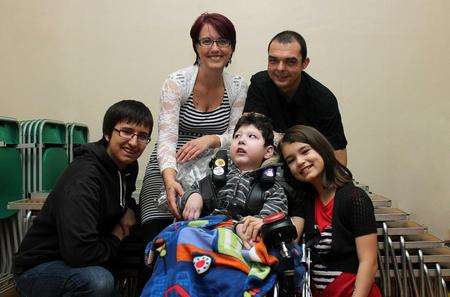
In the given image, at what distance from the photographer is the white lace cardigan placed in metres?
1.88

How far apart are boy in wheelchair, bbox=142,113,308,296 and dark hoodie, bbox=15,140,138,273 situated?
24 centimetres

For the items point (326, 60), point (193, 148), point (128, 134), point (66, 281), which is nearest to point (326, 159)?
point (193, 148)

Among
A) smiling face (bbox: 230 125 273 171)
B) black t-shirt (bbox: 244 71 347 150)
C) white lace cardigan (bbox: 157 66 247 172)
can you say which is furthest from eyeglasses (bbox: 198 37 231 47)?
smiling face (bbox: 230 125 273 171)

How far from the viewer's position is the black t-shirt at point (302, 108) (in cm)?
204

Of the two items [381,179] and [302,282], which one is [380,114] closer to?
[381,179]

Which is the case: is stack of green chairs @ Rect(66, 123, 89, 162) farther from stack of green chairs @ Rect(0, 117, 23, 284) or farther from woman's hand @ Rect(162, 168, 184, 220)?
woman's hand @ Rect(162, 168, 184, 220)

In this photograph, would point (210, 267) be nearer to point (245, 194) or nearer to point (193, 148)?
point (245, 194)

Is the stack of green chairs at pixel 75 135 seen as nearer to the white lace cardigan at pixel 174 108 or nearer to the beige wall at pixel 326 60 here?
the beige wall at pixel 326 60

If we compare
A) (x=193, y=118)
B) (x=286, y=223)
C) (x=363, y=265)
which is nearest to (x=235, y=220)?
(x=286, y=223)

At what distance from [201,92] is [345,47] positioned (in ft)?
5.73

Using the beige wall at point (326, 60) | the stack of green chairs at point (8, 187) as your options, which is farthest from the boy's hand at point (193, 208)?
the beige wall at point (326, 60)

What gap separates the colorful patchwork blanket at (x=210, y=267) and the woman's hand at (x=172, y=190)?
315mm

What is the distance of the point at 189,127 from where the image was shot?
6.65ft

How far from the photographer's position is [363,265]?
1.50 metres
